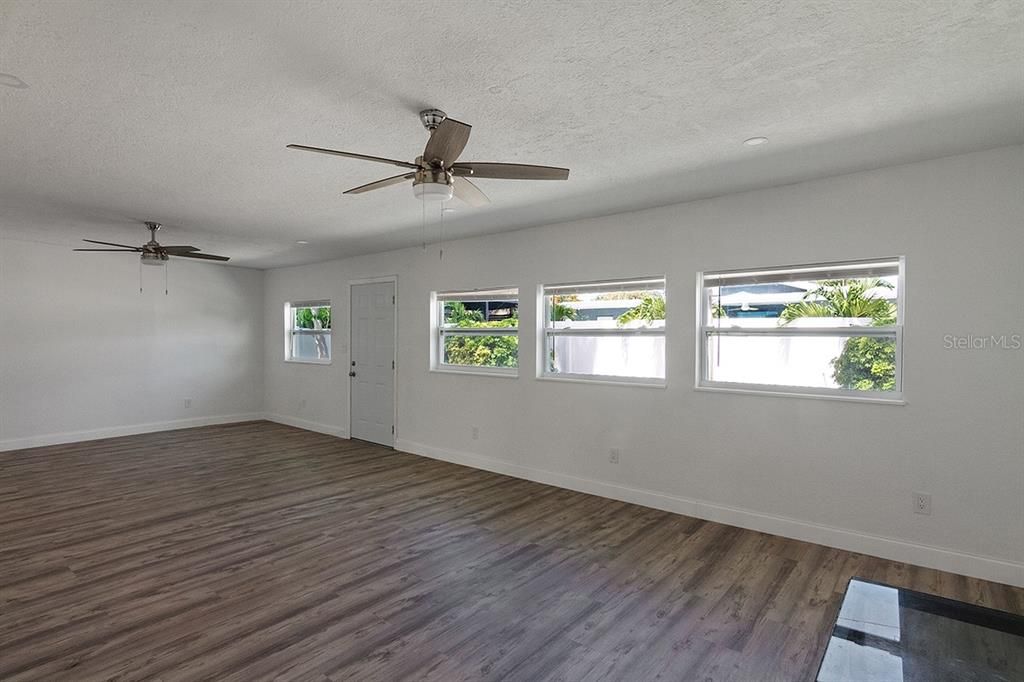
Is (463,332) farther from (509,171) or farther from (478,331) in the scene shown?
(509,171)

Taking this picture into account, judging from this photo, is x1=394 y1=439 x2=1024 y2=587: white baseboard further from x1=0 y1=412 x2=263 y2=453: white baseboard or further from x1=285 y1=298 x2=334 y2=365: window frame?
x1=0 y1=412 x2=263 y2=453: white baseboard

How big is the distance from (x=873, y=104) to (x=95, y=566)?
16.5 feet

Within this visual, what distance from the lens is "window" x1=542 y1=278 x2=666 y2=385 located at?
14.6 feet

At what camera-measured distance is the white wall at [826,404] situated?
9.85 ft

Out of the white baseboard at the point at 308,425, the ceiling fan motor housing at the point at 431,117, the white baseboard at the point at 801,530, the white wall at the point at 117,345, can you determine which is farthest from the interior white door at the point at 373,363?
the ceiling fan motor housing at the point at 431,117

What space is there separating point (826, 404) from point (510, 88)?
2965mm

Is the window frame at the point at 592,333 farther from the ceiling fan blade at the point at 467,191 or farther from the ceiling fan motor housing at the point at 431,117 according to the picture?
the ceiling fan motor housing at the point at 431,117

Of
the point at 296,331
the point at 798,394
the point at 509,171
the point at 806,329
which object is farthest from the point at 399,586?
the point at 296,331

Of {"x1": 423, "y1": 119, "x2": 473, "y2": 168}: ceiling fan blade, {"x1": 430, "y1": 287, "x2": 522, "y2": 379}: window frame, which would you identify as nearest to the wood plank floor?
{"x1": 430, "y1": 287, "x2": 522, "y2": 379}: window frame

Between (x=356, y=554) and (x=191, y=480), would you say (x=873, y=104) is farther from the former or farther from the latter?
(x=191, y=480)

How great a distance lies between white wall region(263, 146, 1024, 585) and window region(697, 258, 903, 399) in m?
0.12

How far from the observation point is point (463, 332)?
5.97m

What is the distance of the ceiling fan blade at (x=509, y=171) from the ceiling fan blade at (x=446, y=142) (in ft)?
0.30

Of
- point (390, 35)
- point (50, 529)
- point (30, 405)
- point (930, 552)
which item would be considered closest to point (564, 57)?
point (390, 35)
